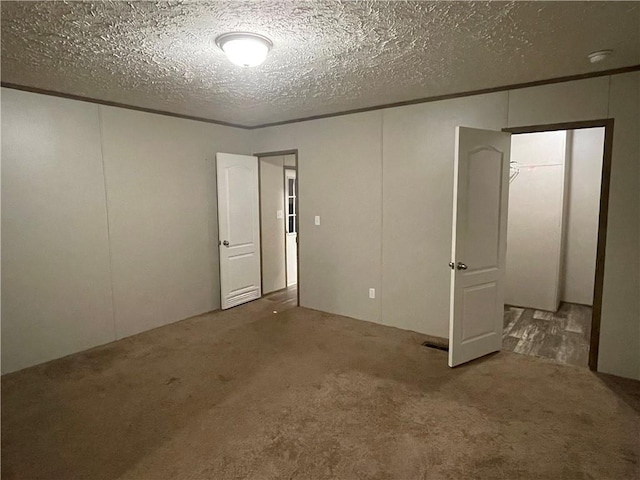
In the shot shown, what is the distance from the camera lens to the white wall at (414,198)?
9.96 ft

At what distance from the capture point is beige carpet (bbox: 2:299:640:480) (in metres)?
2.14

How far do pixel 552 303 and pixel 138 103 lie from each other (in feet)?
18.2

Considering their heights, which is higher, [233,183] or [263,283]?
[233,183]

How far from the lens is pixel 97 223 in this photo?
3803 millimetres

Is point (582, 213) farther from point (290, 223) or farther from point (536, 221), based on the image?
point (290, 223)

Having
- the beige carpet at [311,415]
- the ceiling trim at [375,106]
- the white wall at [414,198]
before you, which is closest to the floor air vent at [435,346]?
the beige carpet at [311,415]

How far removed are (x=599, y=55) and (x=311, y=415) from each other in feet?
10.5

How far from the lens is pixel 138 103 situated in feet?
12.8

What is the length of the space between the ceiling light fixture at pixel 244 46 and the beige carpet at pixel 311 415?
2.41 meters

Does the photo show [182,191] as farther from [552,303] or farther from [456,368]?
[552,303]

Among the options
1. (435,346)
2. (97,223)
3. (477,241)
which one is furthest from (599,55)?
(97,223)

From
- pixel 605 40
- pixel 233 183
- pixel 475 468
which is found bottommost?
pixel 475 468

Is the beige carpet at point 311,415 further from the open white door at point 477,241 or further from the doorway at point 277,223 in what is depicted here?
the doorway at point 277,223

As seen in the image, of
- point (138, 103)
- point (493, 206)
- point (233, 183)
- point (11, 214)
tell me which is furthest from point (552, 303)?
point (11, 214)
